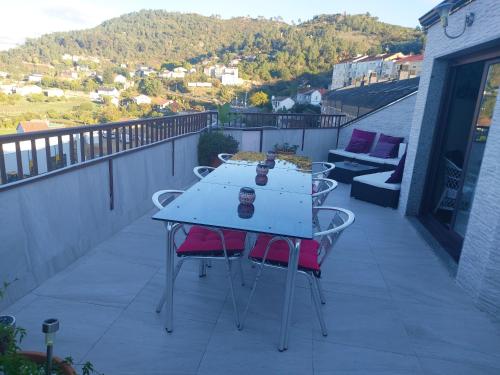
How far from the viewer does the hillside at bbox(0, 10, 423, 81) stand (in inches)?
2238

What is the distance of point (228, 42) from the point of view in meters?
77.0

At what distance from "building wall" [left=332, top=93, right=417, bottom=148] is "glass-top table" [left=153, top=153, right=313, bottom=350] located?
5.50 m

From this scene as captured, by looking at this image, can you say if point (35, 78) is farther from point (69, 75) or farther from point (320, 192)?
point (320, 192)

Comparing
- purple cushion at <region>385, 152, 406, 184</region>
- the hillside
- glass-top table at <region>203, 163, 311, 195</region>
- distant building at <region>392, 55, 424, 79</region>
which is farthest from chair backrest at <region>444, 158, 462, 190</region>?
the hillside

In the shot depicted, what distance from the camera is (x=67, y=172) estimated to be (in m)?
2.99

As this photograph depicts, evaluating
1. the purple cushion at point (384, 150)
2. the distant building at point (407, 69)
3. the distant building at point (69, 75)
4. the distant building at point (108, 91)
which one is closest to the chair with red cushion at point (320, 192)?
the purple cushion at point (384, 150)

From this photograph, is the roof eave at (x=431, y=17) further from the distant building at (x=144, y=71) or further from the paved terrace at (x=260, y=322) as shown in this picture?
the distant building at (x=144, y=71)

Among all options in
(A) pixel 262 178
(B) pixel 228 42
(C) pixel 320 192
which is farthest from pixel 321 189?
(B) pixel 228 42

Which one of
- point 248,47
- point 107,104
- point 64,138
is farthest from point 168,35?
point 64,138

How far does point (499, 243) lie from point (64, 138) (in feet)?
11.8

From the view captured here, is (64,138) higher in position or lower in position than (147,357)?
higher

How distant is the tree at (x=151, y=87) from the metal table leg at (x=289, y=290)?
46893mm

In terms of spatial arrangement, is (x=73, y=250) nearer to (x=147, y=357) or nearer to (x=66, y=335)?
(x=66, y=335)

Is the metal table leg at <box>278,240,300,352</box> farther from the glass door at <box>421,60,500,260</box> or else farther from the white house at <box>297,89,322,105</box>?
the white house at <box>297,89,322,105</box>
